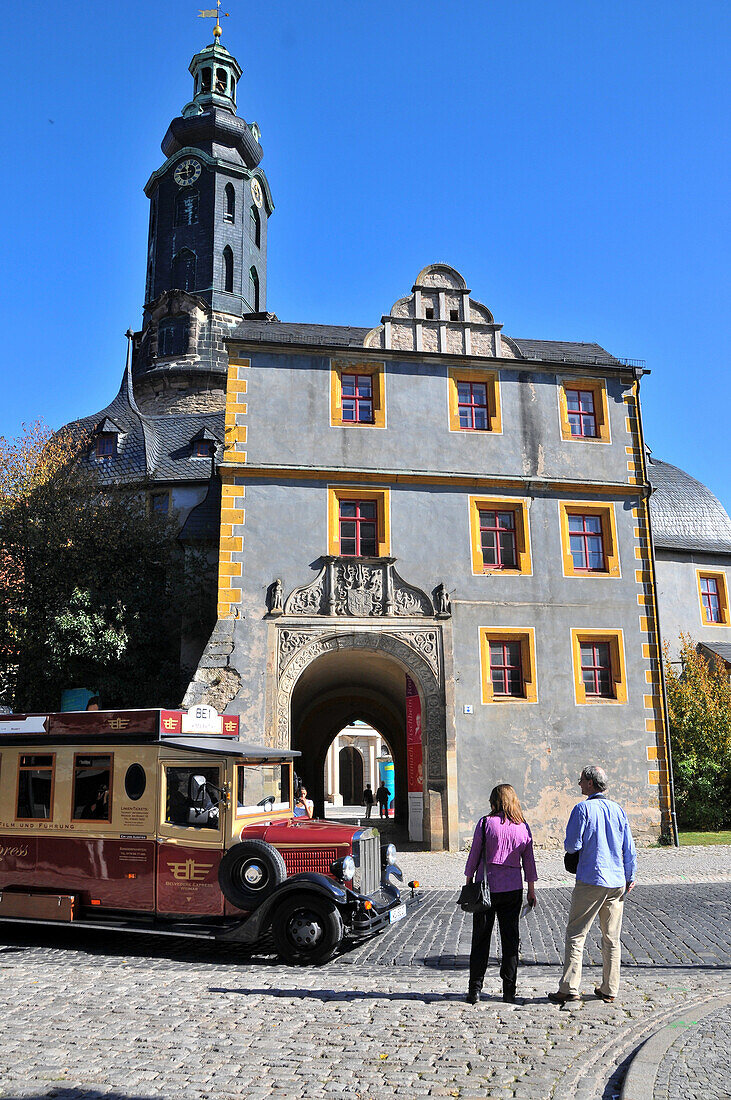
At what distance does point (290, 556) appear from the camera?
779 inches

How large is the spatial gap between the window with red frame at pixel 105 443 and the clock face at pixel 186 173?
72.7 ft

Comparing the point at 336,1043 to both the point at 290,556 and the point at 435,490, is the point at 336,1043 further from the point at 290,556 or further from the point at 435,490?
the point at 435,490

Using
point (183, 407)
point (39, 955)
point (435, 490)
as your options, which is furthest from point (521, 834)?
point (183, 407)

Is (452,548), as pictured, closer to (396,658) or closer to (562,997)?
(396,658)

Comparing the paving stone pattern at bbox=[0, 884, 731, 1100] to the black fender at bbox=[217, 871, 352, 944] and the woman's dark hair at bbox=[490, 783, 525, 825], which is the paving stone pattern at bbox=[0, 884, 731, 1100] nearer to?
the black fender at bbox=[217, 871, 352, 944]

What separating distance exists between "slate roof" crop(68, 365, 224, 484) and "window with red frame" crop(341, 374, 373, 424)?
339 inches

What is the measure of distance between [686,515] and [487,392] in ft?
41.7

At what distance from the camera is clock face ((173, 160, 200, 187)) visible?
47.6m

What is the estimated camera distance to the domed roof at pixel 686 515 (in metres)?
30.1

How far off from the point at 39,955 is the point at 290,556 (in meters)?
→ 11.0

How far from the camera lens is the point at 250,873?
9.46 metres

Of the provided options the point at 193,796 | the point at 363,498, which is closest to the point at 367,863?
the point at 193,796

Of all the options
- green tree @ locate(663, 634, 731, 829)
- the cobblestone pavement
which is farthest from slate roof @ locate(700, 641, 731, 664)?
the cobblestone pavement

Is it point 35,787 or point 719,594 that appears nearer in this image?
point 35,787
